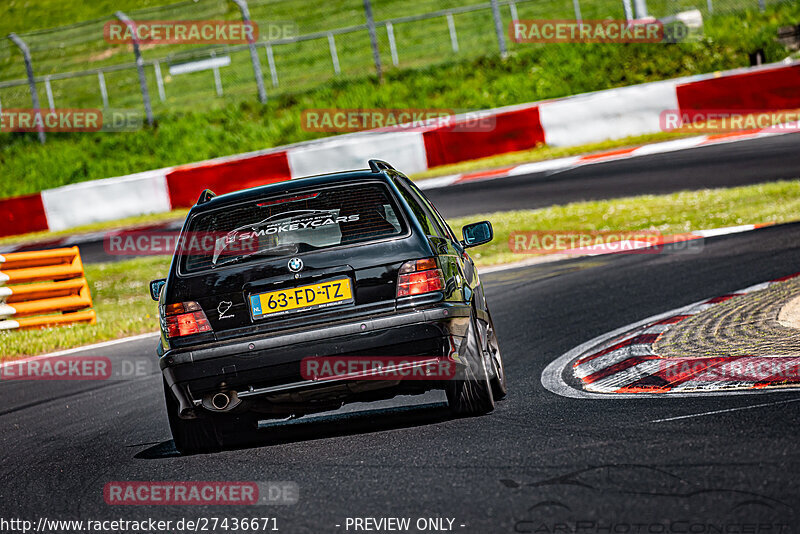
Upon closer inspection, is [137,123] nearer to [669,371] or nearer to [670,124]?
[670,124]

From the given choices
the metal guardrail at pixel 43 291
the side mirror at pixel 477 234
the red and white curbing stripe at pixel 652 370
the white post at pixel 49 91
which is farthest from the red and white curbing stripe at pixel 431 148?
the side mirror at pixel 477 234

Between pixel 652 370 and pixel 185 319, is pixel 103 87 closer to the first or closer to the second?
pixel 185 319

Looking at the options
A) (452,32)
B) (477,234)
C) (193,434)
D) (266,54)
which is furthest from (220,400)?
(266,54)

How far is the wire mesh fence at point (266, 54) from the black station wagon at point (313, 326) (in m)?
20.4

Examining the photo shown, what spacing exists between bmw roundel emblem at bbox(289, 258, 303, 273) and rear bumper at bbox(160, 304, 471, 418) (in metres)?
0.32

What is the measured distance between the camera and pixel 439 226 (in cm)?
686

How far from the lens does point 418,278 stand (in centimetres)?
561

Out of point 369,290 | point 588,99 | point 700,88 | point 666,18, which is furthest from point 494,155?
point 369,290

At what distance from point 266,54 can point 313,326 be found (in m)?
24.0

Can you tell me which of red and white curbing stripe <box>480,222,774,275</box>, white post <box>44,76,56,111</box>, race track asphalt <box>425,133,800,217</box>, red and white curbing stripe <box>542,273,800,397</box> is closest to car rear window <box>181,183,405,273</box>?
red and white curbing stripe <box>542,273,800,397</box>

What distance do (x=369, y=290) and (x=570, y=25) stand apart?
2306 centimetres

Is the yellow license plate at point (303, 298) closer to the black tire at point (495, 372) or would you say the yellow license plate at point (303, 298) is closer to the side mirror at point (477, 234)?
the black tire at point (495, 372)

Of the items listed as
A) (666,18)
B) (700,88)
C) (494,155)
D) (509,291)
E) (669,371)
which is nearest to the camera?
(669,371)

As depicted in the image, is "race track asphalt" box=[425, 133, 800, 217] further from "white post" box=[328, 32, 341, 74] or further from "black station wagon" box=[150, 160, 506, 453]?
"black station wagon" box=[150, 160, 506, 453]
